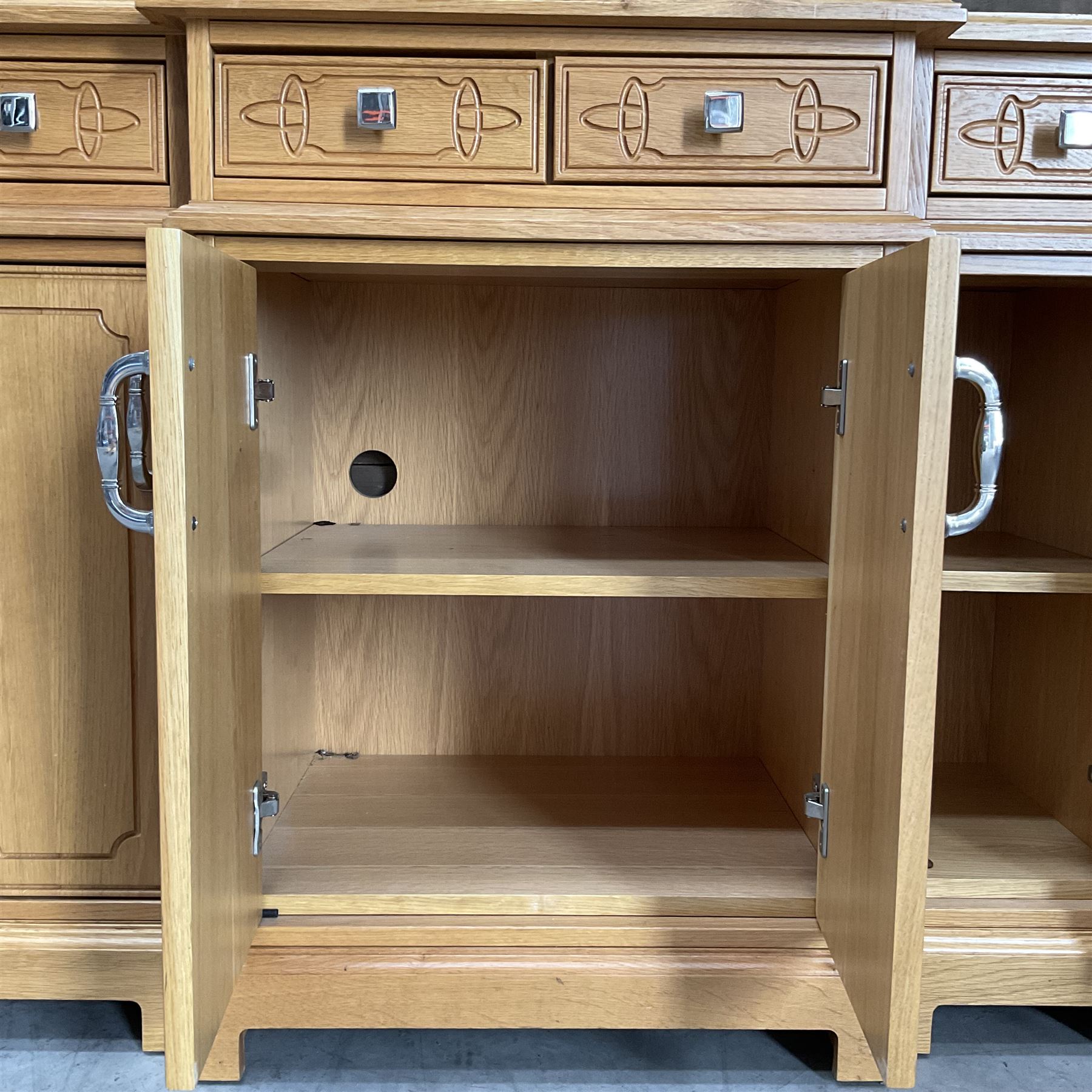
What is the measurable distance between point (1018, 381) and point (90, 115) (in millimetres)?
1202

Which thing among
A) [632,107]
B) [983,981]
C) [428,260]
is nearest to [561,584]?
[428,260]

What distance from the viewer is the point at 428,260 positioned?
102cm

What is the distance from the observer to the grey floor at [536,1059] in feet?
3.62

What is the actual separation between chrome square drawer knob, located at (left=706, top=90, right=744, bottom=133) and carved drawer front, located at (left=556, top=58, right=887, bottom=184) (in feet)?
0.04

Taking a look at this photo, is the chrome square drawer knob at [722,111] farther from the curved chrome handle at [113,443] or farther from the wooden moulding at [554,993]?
the wooden moulding at [554,993]

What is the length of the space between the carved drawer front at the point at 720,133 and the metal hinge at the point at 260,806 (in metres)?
0.69

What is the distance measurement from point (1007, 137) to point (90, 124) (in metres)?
0.93

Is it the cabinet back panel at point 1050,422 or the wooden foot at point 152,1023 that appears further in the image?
the cabinet back panel at point 1050,422

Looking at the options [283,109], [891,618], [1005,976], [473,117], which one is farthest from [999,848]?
[283,109]

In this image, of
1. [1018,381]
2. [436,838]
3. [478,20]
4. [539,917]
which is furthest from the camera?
[1018,381]

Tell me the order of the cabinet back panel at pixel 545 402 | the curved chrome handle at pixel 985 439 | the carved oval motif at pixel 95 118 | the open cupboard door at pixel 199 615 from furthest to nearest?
the cabinet back panel at pixel 545 402, the carved oval motif at pixel 95 118, the curved chrome handle at pixel 985 439, the open cupboard door at pixel 199 615

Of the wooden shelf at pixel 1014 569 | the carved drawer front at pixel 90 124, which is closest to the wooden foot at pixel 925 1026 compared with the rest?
the wooden shelf at pixel 1014 569

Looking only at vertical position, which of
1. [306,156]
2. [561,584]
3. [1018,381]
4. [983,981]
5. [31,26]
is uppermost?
[31,26]

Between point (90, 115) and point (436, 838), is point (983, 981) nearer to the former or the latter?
point (436, 838)
